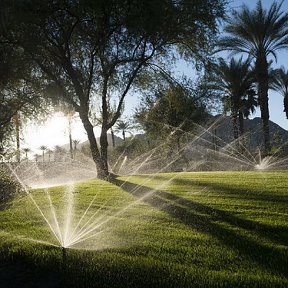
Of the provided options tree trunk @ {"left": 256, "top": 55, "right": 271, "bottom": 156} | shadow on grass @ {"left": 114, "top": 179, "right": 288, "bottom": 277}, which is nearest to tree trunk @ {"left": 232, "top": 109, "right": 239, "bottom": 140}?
tree trunk @ {"left": 256, "top": 55, "right": 271, "bottom": 156}

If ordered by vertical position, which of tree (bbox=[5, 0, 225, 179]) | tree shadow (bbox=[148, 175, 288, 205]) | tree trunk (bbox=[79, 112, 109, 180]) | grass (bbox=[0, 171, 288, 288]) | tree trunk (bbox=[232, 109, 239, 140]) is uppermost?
tree (bbox=[5, 0, 225, 179])

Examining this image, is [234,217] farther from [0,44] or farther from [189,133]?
[189,133]

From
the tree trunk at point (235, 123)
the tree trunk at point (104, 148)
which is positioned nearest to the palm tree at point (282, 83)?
the tree trunk at point (235, 123)

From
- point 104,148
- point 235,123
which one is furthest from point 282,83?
point 104,148

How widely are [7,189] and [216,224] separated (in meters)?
9.20

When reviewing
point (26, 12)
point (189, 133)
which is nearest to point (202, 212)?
point (26, 12)

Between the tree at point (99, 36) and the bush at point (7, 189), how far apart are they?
17.1 ft

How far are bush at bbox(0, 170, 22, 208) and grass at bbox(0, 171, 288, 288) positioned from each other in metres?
3.19

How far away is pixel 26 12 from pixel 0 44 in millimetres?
2770

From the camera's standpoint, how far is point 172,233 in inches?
297

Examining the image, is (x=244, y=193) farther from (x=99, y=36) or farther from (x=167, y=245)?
(x=99, y=36)

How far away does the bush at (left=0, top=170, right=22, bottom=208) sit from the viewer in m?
14.4

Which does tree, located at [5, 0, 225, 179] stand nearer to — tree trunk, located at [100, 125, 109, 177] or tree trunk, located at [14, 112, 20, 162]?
tree trunk, located at [100, 125, 109, 177]

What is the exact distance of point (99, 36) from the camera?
18750mm
